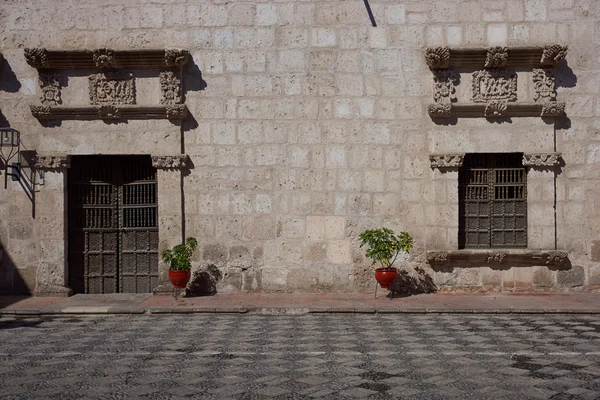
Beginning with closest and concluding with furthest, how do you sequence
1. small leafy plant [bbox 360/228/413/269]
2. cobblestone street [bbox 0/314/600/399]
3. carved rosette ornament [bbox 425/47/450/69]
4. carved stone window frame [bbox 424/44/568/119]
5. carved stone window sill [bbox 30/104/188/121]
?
cobblestone street [bbox 0/314/600/399]
small leafy plant [bbox 360/228/413/269]
carved rosette ornament [bbox 425/47/450/69]
carved stone window frame [bbox 424/44/568/119]
carved stone window sill [bbox 30/104/188/121]

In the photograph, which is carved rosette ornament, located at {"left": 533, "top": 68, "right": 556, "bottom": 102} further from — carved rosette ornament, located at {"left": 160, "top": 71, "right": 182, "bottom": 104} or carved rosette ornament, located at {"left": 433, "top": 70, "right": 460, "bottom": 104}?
carved rosette ornament, located at {"left": 160, "top": 71, "right": 182, "bottom": 104}

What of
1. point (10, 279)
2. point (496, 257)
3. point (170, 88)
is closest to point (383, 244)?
point (496, 257)

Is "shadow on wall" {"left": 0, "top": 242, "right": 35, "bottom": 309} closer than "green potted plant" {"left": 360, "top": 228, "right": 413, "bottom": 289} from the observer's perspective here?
No

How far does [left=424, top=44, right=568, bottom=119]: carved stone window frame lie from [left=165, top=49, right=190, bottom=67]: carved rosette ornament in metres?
4.28

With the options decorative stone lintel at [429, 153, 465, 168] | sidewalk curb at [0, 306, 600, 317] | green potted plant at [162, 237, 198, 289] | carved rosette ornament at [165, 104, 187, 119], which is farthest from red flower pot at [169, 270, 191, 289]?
decorative stone lintel at [429, 153, 465, 168]

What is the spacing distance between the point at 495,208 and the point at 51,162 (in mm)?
8090

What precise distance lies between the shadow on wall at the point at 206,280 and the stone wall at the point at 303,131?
0.10 meters

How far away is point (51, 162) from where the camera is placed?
1182cm

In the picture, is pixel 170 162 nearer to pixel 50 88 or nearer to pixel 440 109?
pixel 50 88

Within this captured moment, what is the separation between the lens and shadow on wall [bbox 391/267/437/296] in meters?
11.9

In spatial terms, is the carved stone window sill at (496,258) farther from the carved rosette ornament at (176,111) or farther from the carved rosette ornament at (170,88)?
the carved rosette ornament at (170,88)

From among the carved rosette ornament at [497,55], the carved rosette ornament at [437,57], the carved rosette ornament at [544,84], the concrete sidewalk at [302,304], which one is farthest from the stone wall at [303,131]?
the concrete sidewalk at [302,304]

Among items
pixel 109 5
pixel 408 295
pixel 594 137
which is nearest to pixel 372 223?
pixel 408 295

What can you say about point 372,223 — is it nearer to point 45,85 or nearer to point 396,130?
point 396,130
